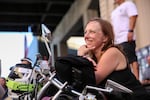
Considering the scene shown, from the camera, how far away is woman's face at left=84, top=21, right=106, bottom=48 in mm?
2775

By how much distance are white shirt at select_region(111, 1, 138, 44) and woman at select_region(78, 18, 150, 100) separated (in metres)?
2.16

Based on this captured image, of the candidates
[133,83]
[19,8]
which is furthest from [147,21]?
[19,8]

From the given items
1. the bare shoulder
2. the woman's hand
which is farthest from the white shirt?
the bare shoulder

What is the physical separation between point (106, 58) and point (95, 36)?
23 cm

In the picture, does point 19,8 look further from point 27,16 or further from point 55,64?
point 55,64

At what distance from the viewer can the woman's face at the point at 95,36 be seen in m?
2.78

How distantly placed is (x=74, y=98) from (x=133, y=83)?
605 mm

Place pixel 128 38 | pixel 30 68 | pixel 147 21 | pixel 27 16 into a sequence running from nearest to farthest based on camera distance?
pixel 30 68 → pixel 128 38 → pixel 147 21 → pixel 27 16

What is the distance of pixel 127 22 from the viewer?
513 centimetres

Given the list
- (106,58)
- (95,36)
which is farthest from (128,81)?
(95,36)

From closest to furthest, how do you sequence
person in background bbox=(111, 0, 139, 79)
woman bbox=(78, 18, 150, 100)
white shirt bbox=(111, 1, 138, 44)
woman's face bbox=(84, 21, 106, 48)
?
woman bbox=(78, 18, 150, 100) → woman's face bbox=(84, 21, 106, 48) → person in background bbox=(111, 0, 139, 79) → white shirt bbox=(111, 1, 138, 44)

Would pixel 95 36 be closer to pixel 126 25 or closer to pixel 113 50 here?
pixel 113 50

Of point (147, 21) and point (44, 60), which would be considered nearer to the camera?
point (44, 60)

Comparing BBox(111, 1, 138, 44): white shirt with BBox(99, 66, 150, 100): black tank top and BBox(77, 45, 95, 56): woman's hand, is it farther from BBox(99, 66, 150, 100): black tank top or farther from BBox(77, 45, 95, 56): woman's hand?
BBox(99, 66, 150, 100): black tank top
